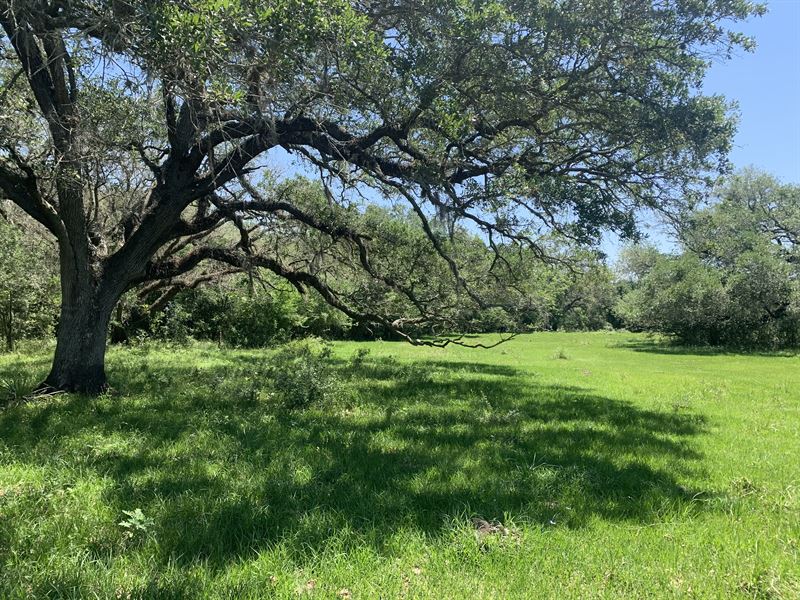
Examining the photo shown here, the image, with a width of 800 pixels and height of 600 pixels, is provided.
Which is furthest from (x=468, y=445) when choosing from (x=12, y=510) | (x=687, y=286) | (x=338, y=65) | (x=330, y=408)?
(x=687, y=286)

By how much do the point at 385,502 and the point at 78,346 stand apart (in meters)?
6.74

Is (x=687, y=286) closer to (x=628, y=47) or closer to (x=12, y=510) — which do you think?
(x=628, y=47)

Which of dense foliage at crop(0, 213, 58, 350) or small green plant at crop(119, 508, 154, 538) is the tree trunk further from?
dense foliage at crop(0, 213, 58, 350)

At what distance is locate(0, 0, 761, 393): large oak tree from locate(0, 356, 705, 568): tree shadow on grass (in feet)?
8.13

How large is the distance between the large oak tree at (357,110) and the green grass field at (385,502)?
10.5ft

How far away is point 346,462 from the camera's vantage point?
16.4ft

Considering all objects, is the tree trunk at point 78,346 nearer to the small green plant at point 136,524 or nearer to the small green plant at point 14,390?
the small green plant at point 14,390

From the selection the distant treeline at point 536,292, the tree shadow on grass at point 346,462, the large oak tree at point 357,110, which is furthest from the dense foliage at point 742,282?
the tree shadow on grass at point 346,462

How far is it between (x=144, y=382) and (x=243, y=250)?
330 cm

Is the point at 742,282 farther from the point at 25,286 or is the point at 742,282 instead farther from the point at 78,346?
the point at 25,286

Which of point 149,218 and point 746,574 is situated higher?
point 149,218

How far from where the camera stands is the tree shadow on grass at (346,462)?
11.6ft

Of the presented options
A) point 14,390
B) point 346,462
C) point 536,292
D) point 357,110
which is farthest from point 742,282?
point 14,390

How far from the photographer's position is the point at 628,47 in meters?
6.84
